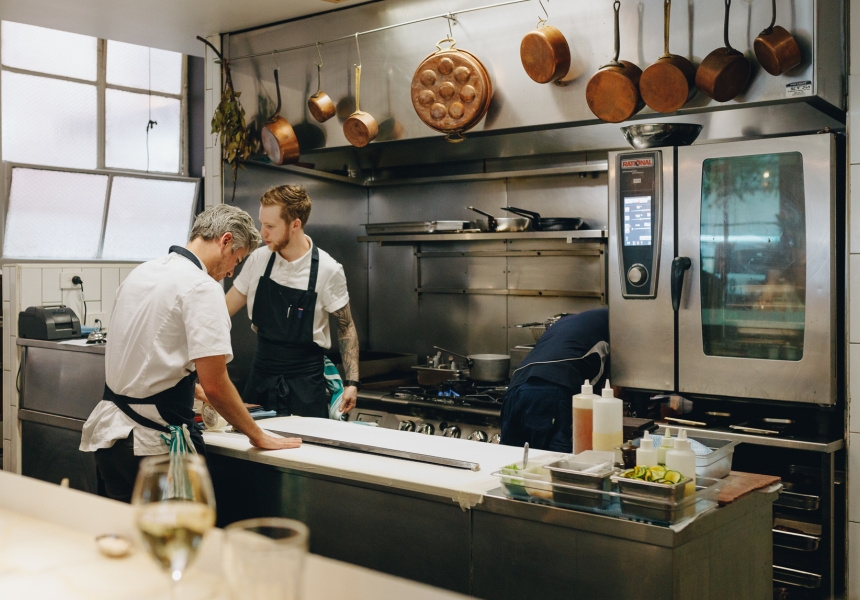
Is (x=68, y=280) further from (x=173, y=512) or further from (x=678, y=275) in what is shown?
(x=173, y=512)

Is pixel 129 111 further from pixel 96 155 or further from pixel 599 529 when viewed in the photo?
pixel 599 529

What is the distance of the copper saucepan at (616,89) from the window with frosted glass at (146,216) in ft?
17.5

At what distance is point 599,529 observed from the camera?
1.94 meters

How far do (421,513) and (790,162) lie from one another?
6.25ft

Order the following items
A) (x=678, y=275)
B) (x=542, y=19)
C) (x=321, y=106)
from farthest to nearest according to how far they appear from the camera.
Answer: (x=321, y=106)
(x=542, y=19)
(x=678, y=275)

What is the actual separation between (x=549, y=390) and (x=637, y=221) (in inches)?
31.6

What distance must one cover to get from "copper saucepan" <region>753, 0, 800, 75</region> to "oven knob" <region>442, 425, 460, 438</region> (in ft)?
6.93

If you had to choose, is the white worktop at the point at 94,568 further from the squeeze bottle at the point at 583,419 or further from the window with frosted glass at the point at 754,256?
the window with frosted glass at the point at 754,256

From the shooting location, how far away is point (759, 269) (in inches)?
123

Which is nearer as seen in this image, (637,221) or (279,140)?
(637,221)

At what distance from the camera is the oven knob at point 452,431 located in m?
4.05

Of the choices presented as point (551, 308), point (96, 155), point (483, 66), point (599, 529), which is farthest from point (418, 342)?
point (96, 155)

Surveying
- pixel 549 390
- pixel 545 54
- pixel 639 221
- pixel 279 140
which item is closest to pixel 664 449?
pixel 549 390

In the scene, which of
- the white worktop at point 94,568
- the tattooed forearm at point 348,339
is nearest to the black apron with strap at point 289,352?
the tattooed forearm at point 348,339
